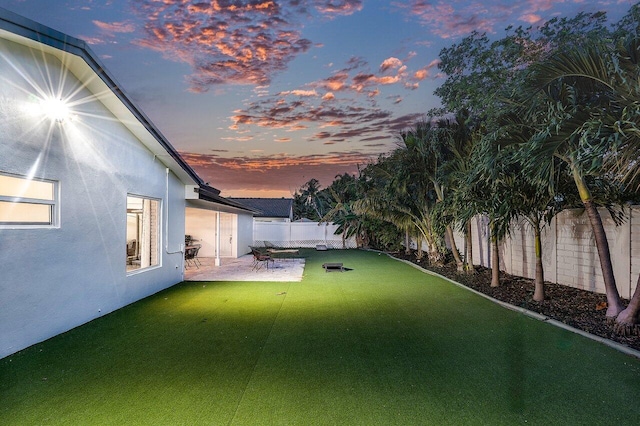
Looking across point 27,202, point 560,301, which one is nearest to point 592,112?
point 560,301

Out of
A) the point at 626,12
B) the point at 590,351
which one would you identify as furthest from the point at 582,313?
the point at 626,12

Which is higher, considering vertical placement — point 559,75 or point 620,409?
point 559,75

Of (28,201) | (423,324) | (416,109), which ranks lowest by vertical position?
(423,324)

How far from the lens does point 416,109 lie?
15594 millimetres

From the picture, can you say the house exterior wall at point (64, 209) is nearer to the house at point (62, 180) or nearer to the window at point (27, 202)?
the house at point (62, 180)

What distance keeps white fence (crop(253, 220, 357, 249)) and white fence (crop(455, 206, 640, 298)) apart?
13.7 metres

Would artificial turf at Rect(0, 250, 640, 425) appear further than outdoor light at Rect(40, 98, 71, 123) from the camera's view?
No

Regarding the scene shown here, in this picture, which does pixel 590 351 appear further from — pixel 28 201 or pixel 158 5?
pixel 158 5

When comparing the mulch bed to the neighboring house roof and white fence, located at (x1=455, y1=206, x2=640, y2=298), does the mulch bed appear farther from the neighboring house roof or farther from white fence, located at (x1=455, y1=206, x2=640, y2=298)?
the neighboring house roof

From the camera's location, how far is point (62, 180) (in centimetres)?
555

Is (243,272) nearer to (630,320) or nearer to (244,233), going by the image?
(244,233)

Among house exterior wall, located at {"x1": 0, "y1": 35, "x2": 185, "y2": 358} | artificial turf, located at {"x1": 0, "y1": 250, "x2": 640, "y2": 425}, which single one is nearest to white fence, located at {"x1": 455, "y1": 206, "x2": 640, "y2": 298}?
artificial turf, located at {"x1": 0, "y1": 250, "x2": 640, "y2": 425}

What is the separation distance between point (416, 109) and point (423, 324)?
40.2ft

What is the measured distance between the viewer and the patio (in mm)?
10805
